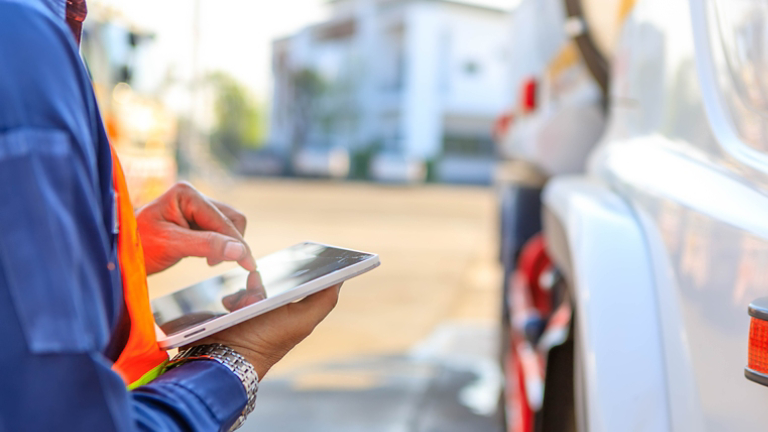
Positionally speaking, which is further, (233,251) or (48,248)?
(233,251)

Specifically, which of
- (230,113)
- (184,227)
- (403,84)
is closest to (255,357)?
(184,227)

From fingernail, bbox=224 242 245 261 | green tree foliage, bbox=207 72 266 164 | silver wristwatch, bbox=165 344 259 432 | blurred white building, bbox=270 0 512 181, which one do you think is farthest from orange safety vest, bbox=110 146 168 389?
green tree foliage, bbox=207 72 266 164

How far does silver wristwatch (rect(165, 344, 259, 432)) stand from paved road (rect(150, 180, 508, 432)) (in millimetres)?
313

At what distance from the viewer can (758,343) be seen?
36.7 inches

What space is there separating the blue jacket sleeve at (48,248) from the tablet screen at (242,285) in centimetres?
29

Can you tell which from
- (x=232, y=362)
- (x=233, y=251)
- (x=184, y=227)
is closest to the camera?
(x=232, y=362)

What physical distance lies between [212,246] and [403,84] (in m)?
35.4

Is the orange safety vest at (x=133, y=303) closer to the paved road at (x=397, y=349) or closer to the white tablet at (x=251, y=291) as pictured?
the white tablet at (x=251, y=291)

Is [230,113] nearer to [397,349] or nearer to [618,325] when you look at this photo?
[397,349]

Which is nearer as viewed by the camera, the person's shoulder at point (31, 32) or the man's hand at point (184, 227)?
the person's shoulder at point (31, 32)

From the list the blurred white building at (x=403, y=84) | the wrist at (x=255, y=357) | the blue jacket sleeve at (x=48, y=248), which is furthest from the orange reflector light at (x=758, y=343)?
the blurred white building at (x=403, y=84)

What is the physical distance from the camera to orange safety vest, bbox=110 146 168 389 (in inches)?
32.0

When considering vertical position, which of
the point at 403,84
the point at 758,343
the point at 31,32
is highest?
the point at 403,84

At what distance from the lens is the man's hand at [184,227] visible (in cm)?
106
